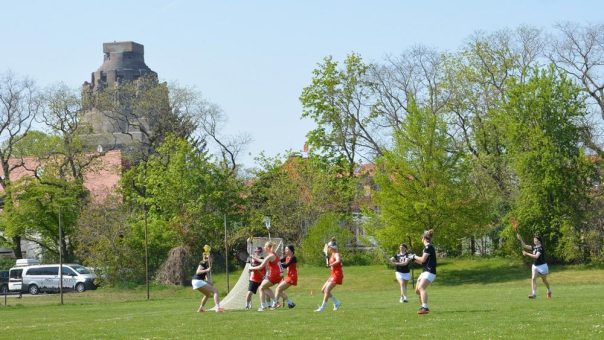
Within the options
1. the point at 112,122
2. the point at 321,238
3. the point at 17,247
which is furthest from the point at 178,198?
the point at 112,122

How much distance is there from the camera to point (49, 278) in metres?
58.3

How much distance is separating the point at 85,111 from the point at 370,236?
27.9 metres

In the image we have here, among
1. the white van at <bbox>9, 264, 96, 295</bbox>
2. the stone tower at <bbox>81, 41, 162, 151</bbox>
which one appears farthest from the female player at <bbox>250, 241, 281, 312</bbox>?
the stone tower at <bbox>81, 41, 162, 151</bbox>

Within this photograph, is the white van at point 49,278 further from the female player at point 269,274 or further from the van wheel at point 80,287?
the female player at point 269,274

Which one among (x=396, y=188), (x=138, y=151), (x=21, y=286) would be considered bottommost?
(x=21, y=286)

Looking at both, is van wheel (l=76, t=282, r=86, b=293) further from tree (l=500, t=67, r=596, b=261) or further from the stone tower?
tree (l=500, t=67, r=596, b=261)

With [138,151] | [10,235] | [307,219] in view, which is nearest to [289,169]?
[307,219]

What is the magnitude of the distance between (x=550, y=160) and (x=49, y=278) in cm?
3005

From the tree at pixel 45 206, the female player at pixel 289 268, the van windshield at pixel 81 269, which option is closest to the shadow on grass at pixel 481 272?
the van windshield at pixel 81 269

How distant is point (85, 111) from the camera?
237ft

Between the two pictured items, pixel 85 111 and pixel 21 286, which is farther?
pixel 85 111

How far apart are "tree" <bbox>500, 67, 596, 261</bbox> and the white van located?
25.6 meters

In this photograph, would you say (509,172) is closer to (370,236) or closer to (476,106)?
(476,106)

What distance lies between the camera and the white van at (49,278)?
57812 millimetres
